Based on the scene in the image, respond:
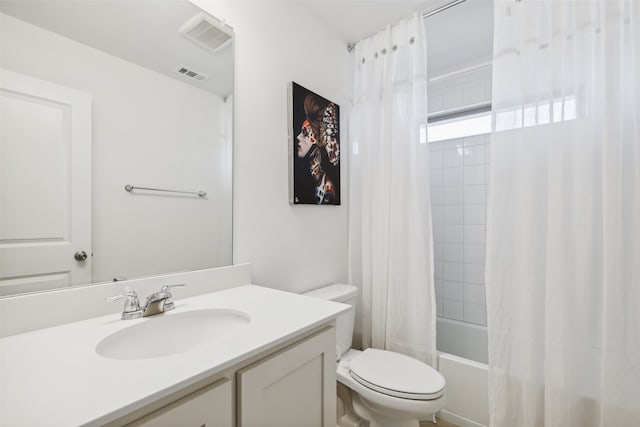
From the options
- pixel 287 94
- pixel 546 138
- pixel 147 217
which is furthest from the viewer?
pixel 287 94

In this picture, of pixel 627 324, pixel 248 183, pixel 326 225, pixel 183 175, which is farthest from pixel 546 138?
pixel 183 175

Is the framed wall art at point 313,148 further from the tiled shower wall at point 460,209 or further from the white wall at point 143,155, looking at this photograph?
the tiled shower wall at point 460,209

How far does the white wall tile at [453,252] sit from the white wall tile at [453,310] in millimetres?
353

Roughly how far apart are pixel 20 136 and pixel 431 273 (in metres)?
1.77

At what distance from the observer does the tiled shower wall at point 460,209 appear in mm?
2287

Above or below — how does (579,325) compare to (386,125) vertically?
below

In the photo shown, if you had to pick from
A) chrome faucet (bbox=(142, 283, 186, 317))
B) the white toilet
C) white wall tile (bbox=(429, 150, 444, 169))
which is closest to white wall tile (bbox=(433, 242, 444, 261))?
white wall tile (bbox=(429, 150, 444, 169))

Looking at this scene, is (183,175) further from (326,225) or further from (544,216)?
(544,216)

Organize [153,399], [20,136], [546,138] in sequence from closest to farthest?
1. [153,399]
2. [20,136]
3. [546,138]

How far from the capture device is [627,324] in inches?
44.0

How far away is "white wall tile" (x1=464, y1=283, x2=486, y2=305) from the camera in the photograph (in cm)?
227

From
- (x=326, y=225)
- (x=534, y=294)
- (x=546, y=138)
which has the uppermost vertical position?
(x=546, y=138)

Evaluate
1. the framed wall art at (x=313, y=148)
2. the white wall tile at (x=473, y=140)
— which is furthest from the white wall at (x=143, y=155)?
the white wall tile at (x=473, y=140)

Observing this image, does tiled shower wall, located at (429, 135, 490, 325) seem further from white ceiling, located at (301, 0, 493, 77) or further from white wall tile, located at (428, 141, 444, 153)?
white ceiling, located at (301, 0, 493, 77)
